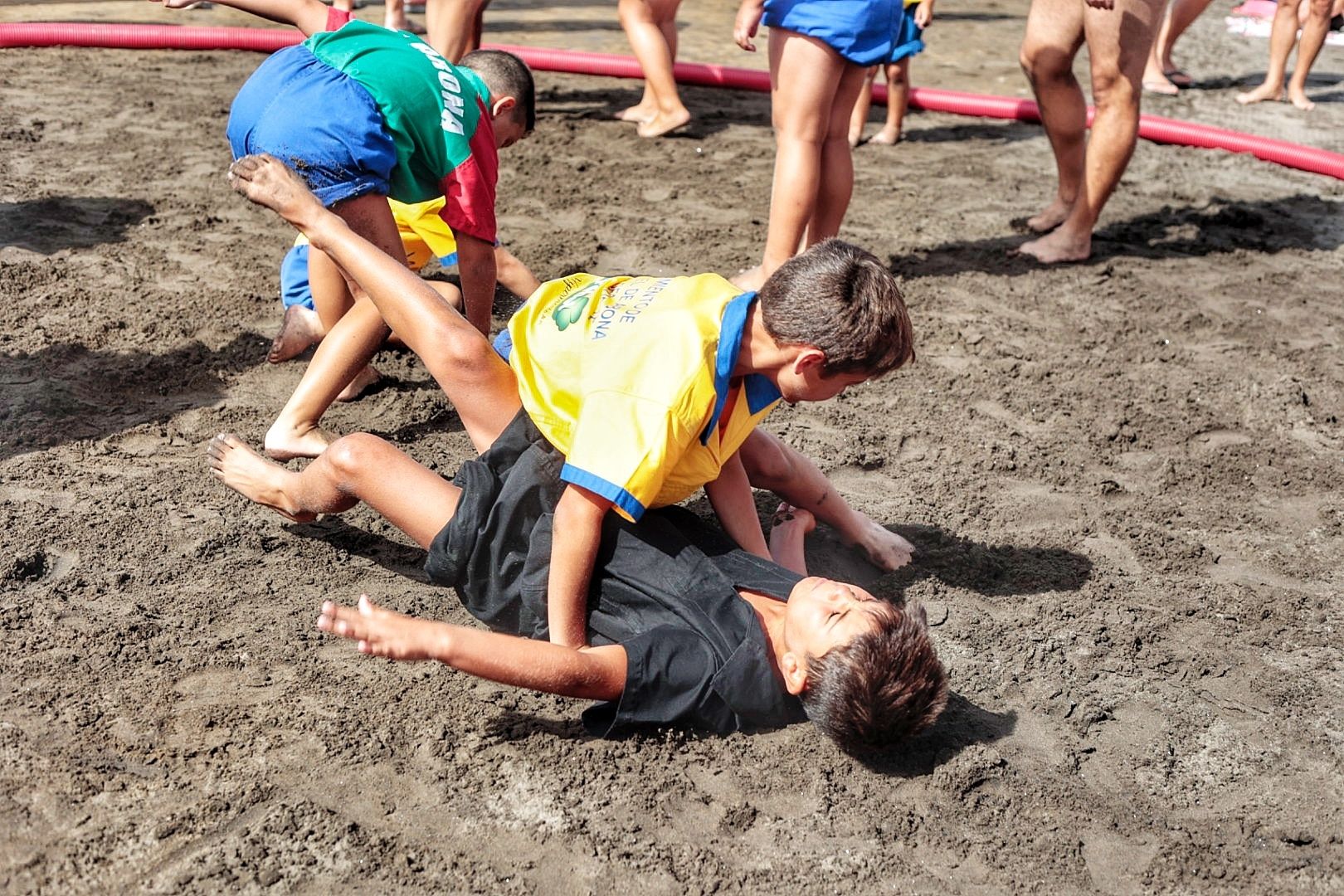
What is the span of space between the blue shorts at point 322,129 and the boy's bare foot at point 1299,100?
7509mm

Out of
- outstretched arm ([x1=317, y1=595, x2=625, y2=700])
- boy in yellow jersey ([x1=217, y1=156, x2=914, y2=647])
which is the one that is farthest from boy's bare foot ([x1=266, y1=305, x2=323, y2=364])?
outstretched arm ([x1=317, y1=595, x2=625, y2=700])

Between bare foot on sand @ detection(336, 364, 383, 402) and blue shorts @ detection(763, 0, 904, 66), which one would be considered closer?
bare foot on sand @ detection(336, 364, 383, 402)

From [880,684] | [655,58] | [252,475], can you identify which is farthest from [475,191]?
[655,58]

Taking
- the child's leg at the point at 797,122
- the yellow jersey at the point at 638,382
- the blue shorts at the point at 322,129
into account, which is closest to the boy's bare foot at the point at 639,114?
the child's leg at the point at 797,122

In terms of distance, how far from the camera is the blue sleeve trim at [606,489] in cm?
283

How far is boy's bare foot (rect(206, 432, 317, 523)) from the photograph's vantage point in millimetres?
3578

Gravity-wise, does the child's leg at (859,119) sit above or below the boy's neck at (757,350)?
below

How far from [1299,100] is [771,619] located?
792 cm

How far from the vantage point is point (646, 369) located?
9.65ft

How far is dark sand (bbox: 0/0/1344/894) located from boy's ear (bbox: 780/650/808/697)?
159 mm

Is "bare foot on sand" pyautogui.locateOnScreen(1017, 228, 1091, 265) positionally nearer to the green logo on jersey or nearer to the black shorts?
the green logo on jersey

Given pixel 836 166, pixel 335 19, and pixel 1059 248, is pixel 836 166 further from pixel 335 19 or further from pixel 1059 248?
pixel 335 19

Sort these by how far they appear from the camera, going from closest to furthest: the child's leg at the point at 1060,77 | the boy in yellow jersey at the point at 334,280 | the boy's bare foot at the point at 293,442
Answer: the boy's bare foot at the point at 293,442, the boy in yellow jersey at the point at 334,280, the child's leg at the point at 1060,77

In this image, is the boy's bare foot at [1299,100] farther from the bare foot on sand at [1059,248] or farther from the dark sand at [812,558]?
the bare foot on sand at [1059,248]
